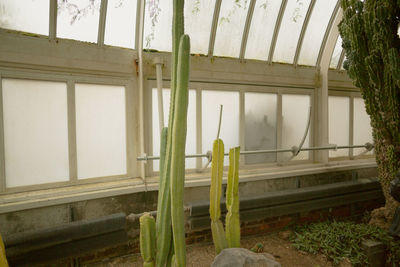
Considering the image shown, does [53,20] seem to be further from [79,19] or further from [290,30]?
[290,30]

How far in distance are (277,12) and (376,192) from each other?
3.30 meters

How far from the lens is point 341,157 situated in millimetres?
4051

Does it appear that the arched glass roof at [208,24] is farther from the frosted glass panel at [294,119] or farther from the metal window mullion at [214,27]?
the frosted glass panel at [294,119]

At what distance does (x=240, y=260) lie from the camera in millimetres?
1489

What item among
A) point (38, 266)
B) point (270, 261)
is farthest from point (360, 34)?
point (38, 266)

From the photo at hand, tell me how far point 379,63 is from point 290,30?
1402 millimetres

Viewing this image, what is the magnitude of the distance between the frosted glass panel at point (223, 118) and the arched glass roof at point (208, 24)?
0.61 m

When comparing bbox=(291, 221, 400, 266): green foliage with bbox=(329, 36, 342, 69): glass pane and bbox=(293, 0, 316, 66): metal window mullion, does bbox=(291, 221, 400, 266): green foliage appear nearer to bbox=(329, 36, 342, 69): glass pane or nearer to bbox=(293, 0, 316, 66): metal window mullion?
bbox=(293, 0, 316, 66): metal window mullion

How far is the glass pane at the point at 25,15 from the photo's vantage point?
2162 mm

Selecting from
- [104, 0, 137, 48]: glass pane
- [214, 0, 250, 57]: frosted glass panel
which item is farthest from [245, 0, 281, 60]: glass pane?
[104, 0, 137, 48]: glass pane

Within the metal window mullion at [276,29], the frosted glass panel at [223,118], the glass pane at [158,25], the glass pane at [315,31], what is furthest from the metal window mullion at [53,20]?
the glass pane at [315,31]

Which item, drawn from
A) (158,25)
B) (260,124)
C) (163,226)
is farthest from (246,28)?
(163,226)

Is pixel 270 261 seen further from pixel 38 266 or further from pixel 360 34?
pixel 360 34

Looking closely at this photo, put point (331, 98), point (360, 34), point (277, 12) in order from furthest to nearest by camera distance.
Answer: point (331, 98) < point (277, 12) < point (360, 34)
